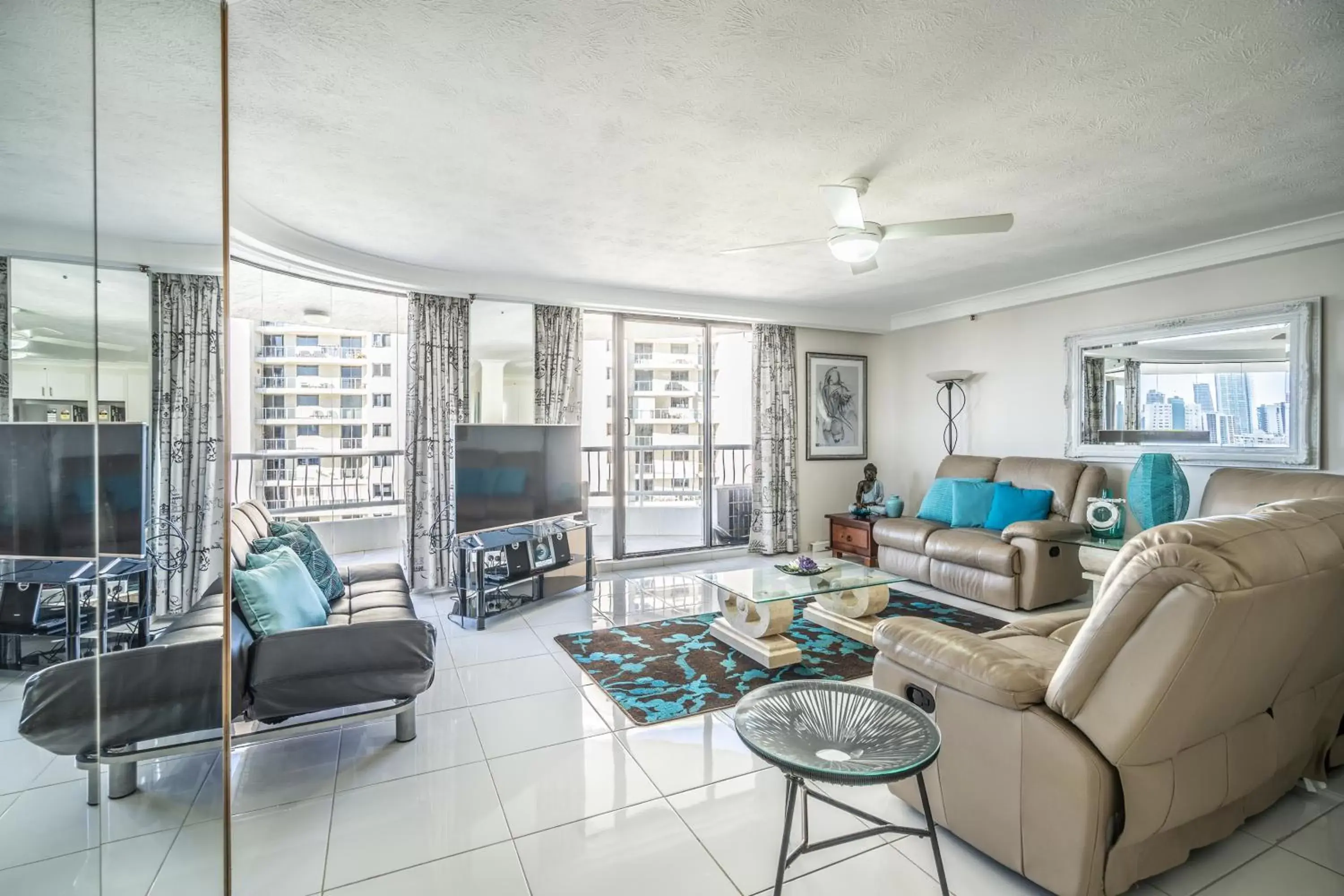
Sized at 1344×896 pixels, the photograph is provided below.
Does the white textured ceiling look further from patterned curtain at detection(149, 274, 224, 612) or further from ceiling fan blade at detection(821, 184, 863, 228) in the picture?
patterned curtain at detection(149, 274, 224, 612)

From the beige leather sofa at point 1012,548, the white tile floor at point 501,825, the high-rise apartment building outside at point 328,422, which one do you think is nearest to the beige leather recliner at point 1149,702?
the white tile floor at point 501,825

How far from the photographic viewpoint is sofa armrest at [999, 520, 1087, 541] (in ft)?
14.0

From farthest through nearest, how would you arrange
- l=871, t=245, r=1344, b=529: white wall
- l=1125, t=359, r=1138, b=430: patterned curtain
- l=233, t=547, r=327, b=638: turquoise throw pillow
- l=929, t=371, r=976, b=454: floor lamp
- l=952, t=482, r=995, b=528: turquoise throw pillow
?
l=929, t=371, r=976, b=454: floor lamp < l=952, t=482, r=995, b=528: turquoise throw pillow < l=1125, t=359, r=1138, b=430: patterned curtain < l=871, t=245, r=1344, b=529: white wall < l=233, t=547, r=327, b=638: turquoise throw pillow

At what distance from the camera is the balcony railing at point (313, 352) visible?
13.6 feet

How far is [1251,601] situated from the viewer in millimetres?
1321

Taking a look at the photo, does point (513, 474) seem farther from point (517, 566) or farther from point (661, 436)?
point (661, 436)

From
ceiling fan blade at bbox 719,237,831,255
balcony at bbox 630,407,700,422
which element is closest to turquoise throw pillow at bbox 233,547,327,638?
ceiling fan blade at bbox 719,237,831,255

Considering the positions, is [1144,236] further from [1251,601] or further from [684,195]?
[1251,601]

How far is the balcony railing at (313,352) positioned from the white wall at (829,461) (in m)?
4.35

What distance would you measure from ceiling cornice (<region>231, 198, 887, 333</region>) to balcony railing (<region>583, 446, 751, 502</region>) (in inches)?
52.8

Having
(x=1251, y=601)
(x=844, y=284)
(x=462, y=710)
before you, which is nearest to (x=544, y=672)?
(x=462, y=710)

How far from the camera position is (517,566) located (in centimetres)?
437

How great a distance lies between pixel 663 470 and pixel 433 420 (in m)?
2.29

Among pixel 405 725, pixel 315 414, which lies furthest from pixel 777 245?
pixel 315 414
